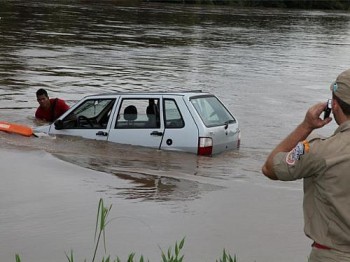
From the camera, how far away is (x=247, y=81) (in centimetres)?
2872

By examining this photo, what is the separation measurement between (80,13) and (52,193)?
56914 millimetres

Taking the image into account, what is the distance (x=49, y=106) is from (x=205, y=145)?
16.3ft

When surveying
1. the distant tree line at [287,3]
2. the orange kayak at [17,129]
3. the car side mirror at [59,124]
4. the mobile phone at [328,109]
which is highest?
the mobile phone at [328,109]

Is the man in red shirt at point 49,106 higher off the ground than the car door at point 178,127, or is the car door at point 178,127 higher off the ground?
the car door at point 178,127

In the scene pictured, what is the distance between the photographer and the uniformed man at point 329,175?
12.9 feet

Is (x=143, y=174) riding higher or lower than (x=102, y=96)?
lower

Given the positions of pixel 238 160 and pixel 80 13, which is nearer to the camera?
pixel 238 160

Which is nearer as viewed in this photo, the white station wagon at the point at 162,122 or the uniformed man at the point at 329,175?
the uniformed man at the point at 329,175

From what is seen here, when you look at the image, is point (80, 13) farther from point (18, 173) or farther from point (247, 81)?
point (18, 173)

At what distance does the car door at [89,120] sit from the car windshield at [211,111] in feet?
5.10

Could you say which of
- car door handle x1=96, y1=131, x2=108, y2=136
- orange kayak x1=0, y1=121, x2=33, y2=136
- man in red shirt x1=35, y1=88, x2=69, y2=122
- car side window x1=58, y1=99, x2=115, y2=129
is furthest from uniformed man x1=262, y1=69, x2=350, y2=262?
man in red shirt x1=35, y1=88, x2=69, y2=122

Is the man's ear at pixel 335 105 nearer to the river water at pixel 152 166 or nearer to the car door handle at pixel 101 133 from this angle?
the river water at pixel 152 166

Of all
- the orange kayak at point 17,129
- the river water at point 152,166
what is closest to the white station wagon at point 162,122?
the river water at point 152,166

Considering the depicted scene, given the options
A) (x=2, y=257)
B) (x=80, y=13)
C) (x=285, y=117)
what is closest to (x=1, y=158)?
(x=2, y=257)
